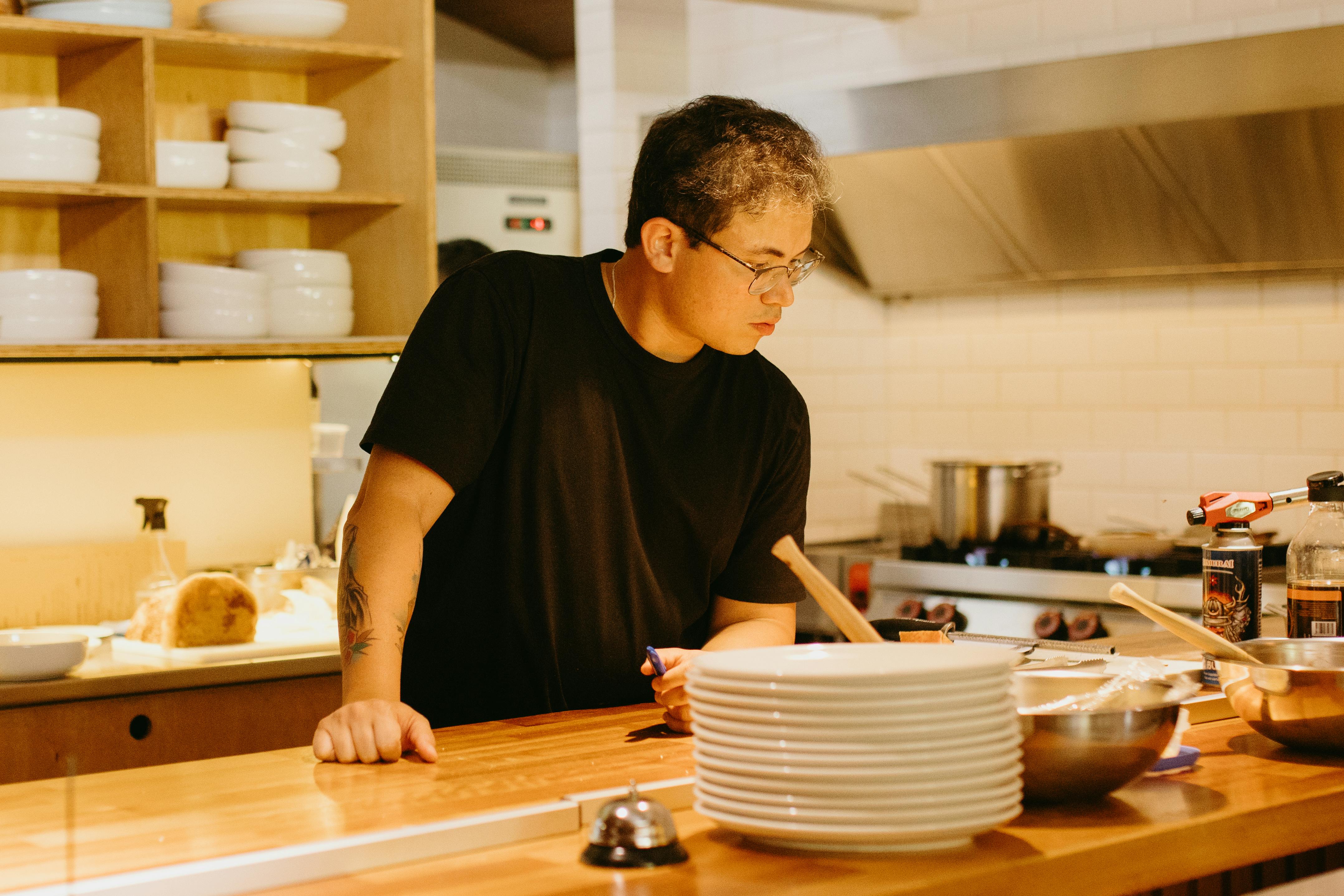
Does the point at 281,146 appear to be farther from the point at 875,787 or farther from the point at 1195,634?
the point at 875,787

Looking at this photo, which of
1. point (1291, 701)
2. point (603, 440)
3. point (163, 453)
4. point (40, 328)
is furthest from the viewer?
point (163, 453)

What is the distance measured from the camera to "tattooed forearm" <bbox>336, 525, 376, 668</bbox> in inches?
71.0

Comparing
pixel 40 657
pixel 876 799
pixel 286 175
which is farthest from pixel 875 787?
pixel 286 175

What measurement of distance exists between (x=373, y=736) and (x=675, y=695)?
356mm

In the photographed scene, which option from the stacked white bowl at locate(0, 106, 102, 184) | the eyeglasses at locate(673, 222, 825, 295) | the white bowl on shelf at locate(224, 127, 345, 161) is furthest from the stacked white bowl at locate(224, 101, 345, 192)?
the eyeglasses at locate(673, 222, 825, 295)

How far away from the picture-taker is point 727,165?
204cm

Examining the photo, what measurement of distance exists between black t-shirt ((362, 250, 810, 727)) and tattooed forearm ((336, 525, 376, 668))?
222 millimetres

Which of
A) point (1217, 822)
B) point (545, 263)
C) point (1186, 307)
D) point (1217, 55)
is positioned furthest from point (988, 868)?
point (1186, 307)

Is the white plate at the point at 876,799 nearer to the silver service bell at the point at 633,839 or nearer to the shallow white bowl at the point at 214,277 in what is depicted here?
the silver service bell at the point at 633,839

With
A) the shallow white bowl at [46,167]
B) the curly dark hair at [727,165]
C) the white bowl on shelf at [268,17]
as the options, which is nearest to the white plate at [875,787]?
the curly dark hair at [727,165]

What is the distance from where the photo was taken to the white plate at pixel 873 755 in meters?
1.14

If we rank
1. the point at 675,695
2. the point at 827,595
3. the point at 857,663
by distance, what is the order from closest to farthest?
the point at 857,663 < the point at 827,595 < the point at 675,695

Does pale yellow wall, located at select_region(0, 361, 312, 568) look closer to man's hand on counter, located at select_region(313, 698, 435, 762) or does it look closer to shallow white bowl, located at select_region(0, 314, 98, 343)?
shallow white bowl, located at select_region(0, 314, 98, 343)

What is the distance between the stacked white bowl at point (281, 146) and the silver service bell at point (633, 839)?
2947 mm
